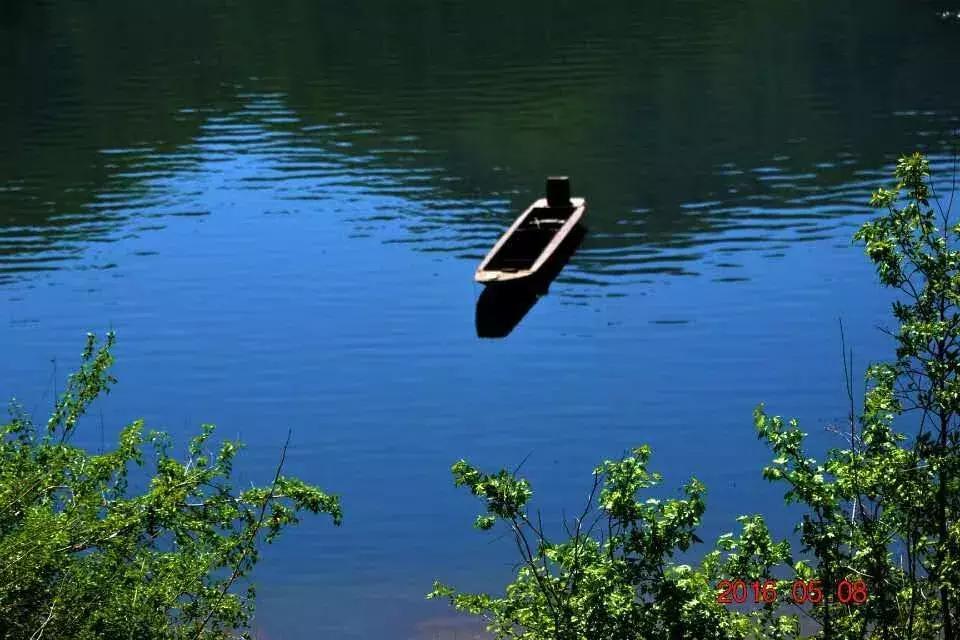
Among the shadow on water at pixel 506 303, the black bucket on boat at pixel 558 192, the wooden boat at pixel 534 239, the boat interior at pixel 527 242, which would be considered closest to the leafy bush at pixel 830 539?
the shadow on water at pixel 506 303

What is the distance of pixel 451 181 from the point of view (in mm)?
48844

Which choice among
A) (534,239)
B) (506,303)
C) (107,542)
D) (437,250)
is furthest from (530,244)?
(107,542)

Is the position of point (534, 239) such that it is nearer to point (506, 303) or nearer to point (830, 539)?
point (506, 303)

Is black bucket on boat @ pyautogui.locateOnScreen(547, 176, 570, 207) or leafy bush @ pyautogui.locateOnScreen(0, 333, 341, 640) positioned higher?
black bucket on boat @ pyautogui.locateOnScreen(547, 176, 570, 207)

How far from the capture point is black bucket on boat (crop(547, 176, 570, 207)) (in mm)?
41375

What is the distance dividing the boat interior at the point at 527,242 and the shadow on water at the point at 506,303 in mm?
684

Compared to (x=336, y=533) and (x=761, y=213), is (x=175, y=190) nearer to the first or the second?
(x=761, y=213)

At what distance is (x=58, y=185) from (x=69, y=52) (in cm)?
3391

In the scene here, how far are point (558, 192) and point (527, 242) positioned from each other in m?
3.42

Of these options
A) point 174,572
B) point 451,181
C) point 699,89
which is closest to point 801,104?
point 699,89

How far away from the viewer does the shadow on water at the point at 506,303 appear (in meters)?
32.3

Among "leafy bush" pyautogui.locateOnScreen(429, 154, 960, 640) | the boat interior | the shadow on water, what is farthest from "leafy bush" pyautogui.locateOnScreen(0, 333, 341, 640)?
the boat interior
